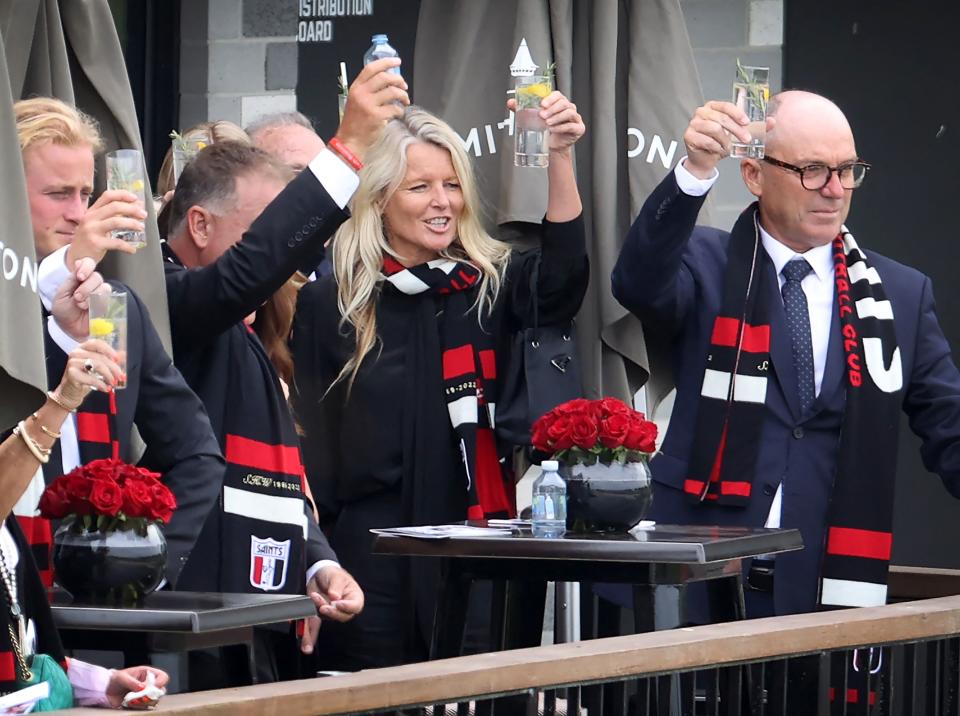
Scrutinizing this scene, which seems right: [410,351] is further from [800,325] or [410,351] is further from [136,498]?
[136,498]

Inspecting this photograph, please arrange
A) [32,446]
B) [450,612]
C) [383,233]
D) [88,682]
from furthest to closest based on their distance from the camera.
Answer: [383,233] → [450,612] → [32,446] → [88,682]

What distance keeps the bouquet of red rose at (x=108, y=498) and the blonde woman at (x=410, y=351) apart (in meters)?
1.21

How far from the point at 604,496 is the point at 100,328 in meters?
1.14

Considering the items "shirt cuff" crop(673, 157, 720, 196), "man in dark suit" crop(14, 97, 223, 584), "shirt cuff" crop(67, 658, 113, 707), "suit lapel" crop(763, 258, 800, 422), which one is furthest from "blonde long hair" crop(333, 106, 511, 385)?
"shirt cuff" crop(67, 658, 113, 707)

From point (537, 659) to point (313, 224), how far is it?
1706 millimetres

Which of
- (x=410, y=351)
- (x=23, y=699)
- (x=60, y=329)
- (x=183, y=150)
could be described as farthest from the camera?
(x=183, y=150)

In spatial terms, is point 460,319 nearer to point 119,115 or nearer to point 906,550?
point 119,115

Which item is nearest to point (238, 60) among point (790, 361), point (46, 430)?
point (790, 361)

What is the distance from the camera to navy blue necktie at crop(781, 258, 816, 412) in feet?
15.1

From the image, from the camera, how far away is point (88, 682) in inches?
116

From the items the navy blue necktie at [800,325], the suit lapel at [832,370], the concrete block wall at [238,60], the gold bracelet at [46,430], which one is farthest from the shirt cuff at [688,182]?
the concrete block wall at [238,60]

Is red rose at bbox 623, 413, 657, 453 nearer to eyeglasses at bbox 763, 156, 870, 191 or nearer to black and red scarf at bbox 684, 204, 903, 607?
black and red scarf at bbox 684, 204, 903, 607

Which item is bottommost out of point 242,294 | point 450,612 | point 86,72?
point 450,612

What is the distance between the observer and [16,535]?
3.13 metres
